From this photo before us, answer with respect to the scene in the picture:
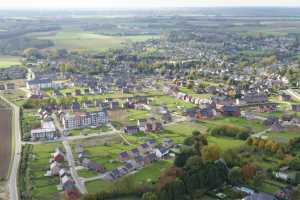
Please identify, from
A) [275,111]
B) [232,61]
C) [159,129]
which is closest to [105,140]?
[159,129]

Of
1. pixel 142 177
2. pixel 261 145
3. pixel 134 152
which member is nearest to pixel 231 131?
pixel 261 145

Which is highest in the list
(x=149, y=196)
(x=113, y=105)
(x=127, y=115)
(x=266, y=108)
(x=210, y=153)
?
(x=210, y=153)

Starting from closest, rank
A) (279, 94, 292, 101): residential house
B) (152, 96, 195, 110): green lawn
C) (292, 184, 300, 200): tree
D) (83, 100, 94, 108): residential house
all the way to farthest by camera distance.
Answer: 1. (292, 184, 300, 200): tree
2. (83, 100, 94, 108): residential house
3. (152, 96, 195, 110): green lawn
4. (279, 94, 292, 101): residential house

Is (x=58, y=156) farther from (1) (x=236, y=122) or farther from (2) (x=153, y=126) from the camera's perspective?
(1) (x=236, y=122)

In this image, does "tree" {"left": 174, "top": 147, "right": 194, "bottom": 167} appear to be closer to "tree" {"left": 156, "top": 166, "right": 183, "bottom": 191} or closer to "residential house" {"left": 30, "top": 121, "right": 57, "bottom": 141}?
"tree" {"left": 156, "top": 166, "right": 183, "bottom": 191}

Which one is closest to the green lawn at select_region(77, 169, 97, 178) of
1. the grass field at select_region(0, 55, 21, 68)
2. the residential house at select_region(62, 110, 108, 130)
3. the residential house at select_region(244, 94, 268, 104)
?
the residential house at select_region(62, 110, 108, 130)

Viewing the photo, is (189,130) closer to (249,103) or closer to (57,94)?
(249,103)

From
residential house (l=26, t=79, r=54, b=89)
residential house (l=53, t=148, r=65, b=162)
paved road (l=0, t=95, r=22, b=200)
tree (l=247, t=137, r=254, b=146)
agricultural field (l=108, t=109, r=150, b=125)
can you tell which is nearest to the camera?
paved road (l=0, t=95, r=22, b=200)

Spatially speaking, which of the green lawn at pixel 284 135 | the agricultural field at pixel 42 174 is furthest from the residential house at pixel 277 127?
the agricultural field at pixel 42 174
